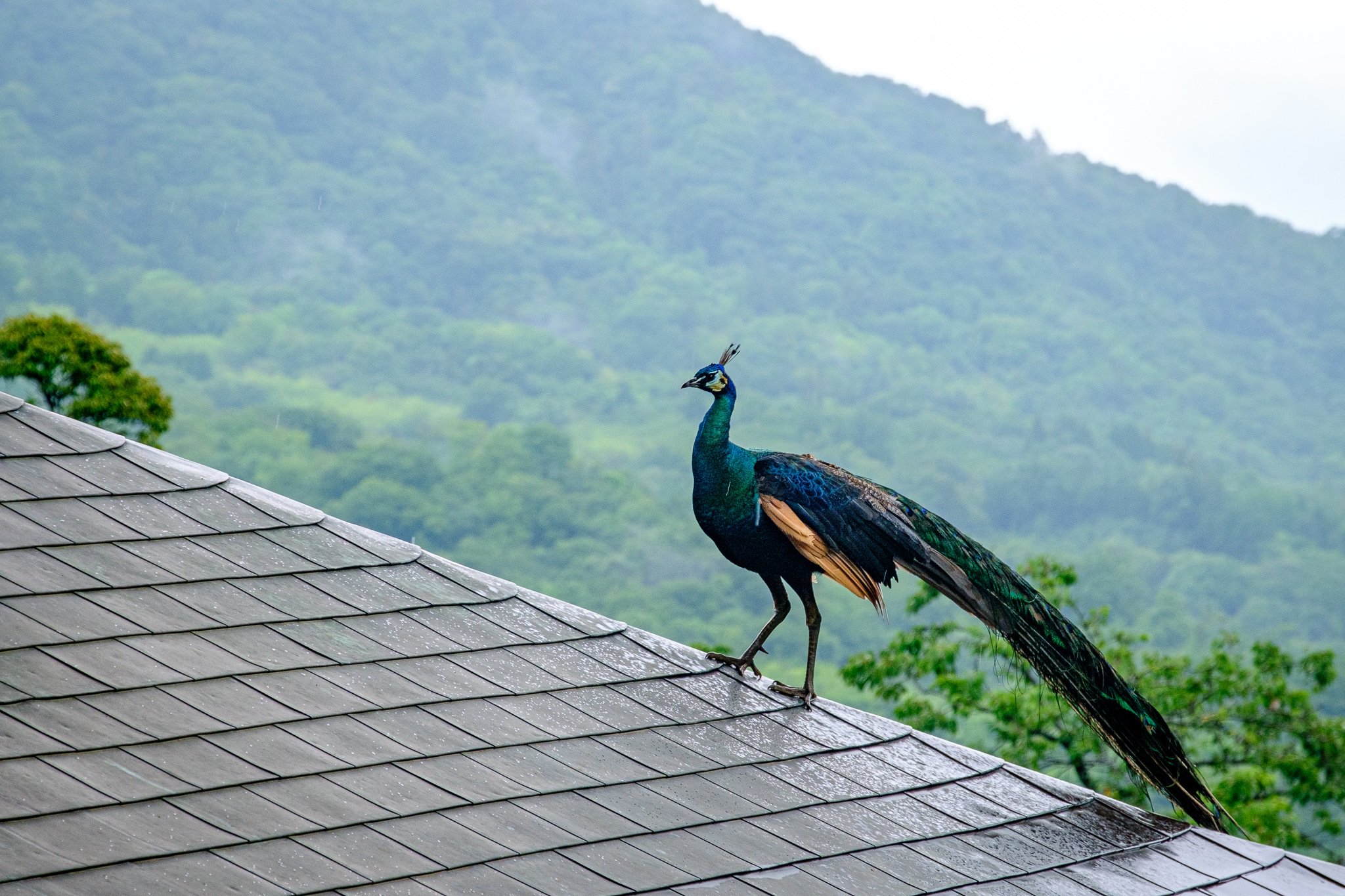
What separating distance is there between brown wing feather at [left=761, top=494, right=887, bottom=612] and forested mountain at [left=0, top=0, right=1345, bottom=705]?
5115 cm

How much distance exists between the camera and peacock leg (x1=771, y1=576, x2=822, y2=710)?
19.8 ft

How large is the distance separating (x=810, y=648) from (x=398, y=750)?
2140 millimetres

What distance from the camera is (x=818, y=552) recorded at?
592cm

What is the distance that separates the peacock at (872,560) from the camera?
5961 millimetres

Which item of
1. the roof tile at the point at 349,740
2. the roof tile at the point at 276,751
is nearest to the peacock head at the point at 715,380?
the roof tile at the point at 349,740

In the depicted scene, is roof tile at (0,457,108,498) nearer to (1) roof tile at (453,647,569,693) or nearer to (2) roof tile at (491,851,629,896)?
(1) roof tile at (453,647,569,693)

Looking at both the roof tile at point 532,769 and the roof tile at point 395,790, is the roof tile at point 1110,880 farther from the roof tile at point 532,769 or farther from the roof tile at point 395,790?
the roof tile at point 395,790

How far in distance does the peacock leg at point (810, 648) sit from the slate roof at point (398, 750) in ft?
0.22

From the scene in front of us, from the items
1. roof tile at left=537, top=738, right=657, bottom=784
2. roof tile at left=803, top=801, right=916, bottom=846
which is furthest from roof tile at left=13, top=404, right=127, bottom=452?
roof tile at left=803, top=801, right=916, bottom=846

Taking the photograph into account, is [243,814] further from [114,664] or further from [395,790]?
[114,664]

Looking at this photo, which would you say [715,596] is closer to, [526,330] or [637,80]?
[526,330]

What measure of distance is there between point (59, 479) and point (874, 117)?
143 metres

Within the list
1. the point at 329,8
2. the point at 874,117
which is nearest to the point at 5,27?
the point at 329,8

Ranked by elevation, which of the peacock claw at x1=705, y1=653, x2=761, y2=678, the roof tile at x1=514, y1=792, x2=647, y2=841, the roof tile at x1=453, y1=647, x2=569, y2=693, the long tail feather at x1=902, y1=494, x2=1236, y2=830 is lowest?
the roof tile at x1=514, y1=792, x2=647, y2=841
